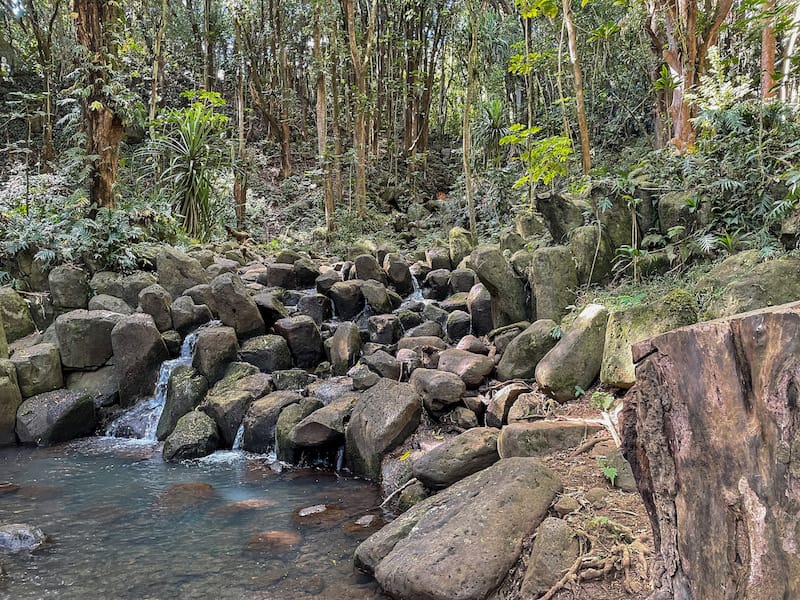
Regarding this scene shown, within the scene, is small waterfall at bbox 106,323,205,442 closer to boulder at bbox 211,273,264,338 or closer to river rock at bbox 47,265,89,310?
boulder at bbox 211,273,264,338

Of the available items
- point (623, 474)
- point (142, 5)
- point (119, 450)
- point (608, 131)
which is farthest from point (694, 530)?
point (142, 5)

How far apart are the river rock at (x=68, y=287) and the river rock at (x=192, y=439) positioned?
316 centimetres

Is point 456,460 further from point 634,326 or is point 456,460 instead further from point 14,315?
point 14,315

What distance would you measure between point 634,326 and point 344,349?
3998 mm

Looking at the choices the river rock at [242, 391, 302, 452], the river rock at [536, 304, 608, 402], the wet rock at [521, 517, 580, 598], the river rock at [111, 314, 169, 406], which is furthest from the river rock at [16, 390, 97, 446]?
the wet rock at [521, 517, 580, 598]

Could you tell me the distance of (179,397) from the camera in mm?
6527

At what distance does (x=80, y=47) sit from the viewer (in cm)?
790

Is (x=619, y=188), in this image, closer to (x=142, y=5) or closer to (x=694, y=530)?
(x=694, y=530)

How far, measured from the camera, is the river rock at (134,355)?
6930mm

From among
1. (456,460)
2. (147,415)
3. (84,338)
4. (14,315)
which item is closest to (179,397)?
(147,415)

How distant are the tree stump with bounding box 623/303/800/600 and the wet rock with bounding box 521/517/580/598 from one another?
83 cm

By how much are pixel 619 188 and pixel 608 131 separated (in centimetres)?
942

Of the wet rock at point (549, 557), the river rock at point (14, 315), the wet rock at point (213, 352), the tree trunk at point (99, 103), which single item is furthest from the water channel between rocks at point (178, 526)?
the tree trunk at point (99, 103)

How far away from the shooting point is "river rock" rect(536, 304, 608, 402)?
4.48 metres
